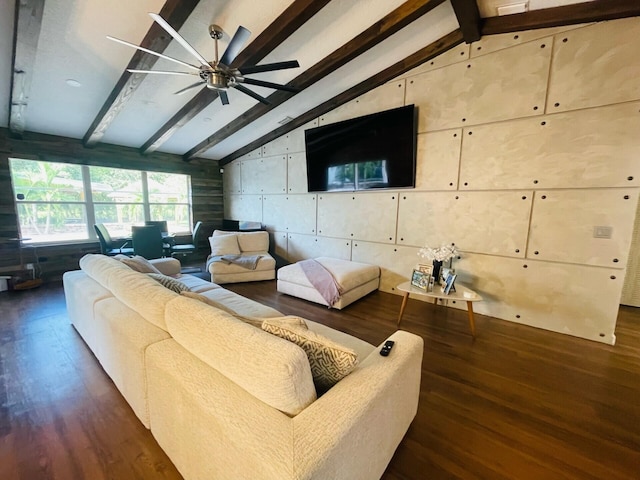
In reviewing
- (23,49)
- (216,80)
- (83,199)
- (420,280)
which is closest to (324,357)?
(420,280)

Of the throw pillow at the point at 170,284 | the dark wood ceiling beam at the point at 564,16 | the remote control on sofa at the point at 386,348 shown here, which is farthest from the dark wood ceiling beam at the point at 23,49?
the dark wood ceiling beam at the point at 564,16

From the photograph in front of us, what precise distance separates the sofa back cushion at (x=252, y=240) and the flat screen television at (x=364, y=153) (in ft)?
4.57

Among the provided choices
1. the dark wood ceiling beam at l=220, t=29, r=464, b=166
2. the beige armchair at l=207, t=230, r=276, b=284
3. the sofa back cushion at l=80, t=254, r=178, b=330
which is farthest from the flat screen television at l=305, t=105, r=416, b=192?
the sofa back cushion at l=80, t=254, r=178, b=330

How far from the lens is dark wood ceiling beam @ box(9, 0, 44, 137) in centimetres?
199

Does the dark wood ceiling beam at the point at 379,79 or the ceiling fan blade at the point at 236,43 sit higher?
the dark wood ceiling beam at the point at 379,79

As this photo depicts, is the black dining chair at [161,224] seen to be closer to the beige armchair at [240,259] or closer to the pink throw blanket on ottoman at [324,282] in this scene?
the beige armchair at [240,259]

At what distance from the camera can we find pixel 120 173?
16.7 ft

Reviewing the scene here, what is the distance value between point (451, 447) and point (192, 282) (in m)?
2.73

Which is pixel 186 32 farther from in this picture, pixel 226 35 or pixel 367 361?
pixel 367 361

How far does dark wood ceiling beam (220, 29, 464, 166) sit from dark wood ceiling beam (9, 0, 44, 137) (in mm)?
3180

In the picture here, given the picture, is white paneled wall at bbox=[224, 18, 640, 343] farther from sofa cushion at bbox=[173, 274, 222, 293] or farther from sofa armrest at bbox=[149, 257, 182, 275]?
sofa armrest at bbox=[149, 257, 182, 275]

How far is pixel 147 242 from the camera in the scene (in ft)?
13.9

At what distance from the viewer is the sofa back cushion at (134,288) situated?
145 cm

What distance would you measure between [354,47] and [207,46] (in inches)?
62.9
